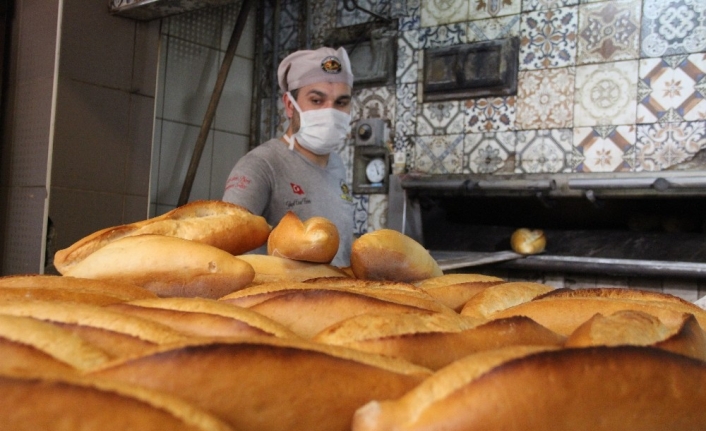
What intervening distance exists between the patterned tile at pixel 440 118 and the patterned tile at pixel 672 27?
1.27 meters

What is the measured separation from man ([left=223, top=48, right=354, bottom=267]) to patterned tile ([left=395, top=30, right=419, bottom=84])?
1.61 m

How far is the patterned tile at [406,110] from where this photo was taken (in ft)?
15.3

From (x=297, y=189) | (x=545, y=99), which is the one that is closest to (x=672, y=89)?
(x=545, y=99)

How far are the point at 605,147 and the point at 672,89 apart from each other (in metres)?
0.51

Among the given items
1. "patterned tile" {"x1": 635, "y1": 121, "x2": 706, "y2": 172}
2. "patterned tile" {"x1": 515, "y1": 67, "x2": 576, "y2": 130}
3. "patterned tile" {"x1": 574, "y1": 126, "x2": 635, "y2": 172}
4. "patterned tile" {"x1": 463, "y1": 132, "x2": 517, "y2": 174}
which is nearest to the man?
"patterned tile" {"x1": 463, "y1": 132, "x2": 517, "y2": 174}

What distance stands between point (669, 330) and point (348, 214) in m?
2.80

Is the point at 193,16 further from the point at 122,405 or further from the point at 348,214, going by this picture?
the point at 122,405

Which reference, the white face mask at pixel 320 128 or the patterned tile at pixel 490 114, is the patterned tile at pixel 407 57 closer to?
the patterned tile at pixel 490 114

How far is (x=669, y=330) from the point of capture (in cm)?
47

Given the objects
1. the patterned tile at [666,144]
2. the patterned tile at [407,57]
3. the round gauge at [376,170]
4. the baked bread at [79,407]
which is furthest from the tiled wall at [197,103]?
the baked bread at [79,407]

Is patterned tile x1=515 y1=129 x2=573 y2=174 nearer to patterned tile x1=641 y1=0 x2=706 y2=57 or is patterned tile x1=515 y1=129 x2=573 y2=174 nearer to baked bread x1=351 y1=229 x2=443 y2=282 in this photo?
patterned tile x1=641 y1=0 x2=706 y2=57

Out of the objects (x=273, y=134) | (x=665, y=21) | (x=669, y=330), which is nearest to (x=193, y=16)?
(x=273, y=134)

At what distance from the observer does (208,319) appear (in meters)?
0.48

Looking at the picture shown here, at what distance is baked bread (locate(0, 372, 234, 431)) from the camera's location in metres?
0.28
